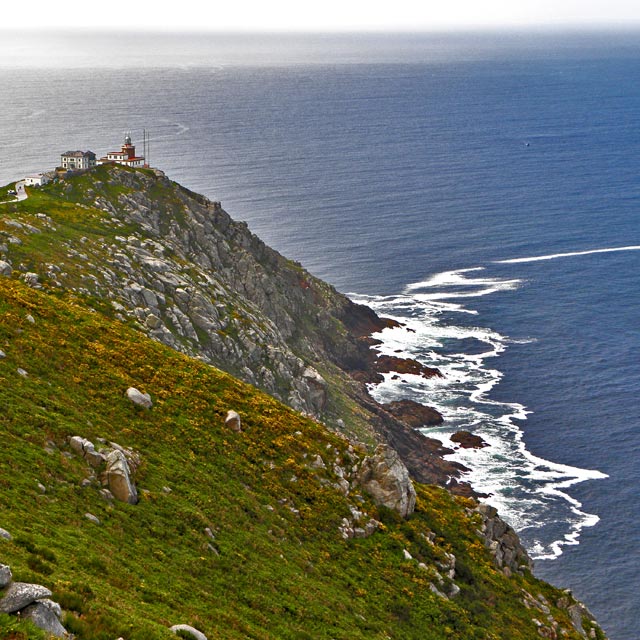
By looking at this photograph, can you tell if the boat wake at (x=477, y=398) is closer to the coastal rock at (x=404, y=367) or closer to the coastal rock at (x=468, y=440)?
the coastal rock at (x=468, y=440)

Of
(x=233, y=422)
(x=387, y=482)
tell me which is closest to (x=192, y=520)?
(x=233, y=422)

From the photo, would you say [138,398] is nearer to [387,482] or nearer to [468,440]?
[387,482]

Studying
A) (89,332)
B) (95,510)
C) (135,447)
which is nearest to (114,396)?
(135,447)

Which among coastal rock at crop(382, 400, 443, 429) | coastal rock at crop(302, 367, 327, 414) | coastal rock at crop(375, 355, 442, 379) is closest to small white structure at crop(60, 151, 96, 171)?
coastal rock at crop(302, 367, 327, 414)

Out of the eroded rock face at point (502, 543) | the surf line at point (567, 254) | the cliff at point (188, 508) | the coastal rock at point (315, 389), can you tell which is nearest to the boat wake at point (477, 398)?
the surf line at point (567, 254)

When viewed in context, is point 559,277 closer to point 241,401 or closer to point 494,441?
point 494,441

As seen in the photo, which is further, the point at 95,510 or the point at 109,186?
the point at 109,186
